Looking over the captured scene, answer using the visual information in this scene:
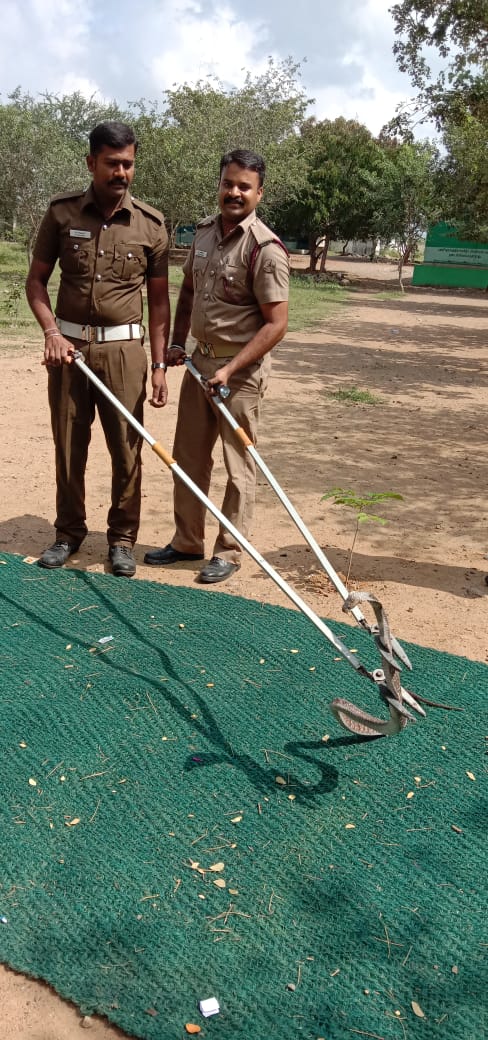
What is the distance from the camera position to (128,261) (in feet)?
13.1

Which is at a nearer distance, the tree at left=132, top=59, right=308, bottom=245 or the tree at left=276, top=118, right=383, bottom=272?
the tree at left=132, top=59, right=308, bottom=245

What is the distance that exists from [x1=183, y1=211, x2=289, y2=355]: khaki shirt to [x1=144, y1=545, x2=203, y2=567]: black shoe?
107cm

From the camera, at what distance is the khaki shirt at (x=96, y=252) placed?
155 inches

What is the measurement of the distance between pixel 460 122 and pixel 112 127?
47.2ft

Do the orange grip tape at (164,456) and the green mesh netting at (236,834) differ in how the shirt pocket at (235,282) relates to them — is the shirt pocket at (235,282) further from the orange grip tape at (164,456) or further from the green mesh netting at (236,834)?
the green mesh netting at (236,834)

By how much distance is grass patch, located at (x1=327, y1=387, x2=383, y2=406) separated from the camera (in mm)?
9211

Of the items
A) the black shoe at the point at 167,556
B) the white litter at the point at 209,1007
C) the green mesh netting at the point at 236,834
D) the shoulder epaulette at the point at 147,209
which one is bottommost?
the white litter at the point at 209,1007

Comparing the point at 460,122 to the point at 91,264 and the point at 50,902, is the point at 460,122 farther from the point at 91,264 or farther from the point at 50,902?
A: the point at 50,902

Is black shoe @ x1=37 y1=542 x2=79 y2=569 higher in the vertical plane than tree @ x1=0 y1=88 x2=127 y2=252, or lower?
lower

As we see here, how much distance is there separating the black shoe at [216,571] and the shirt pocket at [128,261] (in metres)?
1.37

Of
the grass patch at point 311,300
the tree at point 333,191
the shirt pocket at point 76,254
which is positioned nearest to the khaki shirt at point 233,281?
the shirt pocket at point 76,254

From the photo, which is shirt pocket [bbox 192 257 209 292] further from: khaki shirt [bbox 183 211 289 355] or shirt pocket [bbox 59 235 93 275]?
shirt pocket [bbox 59 235 93 275]

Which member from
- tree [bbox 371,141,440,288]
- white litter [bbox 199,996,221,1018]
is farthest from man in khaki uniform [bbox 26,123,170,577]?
tree [bbox 371,141,440,288]

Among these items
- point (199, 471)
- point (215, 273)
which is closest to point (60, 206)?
point (215, 273)
